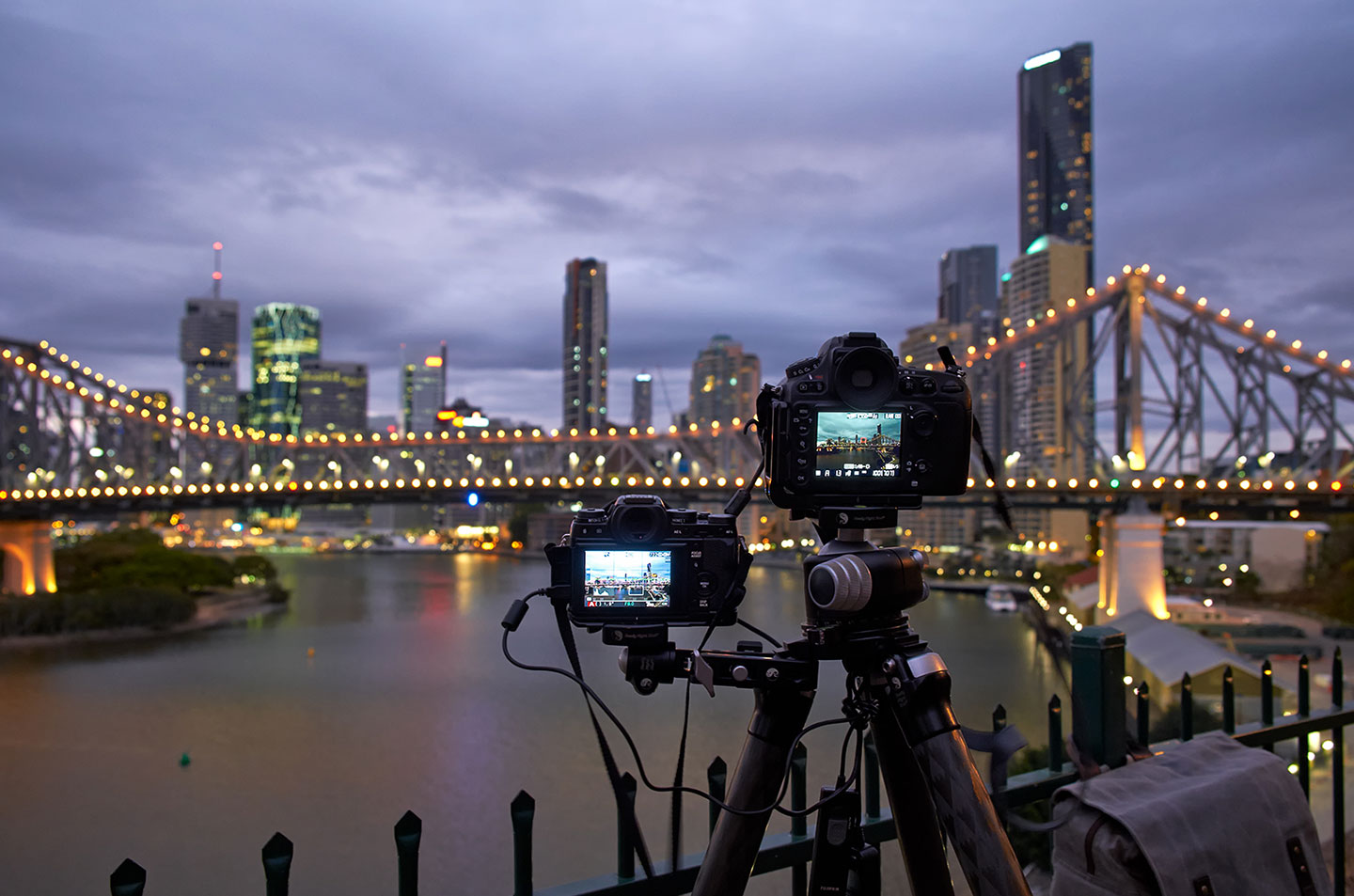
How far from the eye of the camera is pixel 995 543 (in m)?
38.6

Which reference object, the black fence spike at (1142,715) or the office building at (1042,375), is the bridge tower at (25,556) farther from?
the black fence spike at (1142,715)

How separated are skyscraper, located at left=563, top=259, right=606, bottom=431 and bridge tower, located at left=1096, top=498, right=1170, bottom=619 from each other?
172 feet

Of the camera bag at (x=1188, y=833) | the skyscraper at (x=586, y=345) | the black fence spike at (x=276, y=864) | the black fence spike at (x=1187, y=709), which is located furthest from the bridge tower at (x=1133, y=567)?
the skyscraper at (x=586, y=345)

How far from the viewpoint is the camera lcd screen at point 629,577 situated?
51.3 inches

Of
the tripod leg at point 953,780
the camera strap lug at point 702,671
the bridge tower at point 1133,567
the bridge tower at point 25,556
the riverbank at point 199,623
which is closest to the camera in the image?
the tripod leg at point 953,780

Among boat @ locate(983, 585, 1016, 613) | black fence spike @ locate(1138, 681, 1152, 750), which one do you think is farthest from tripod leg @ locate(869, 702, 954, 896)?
boat @ locate(983, 585, 1016, 613)

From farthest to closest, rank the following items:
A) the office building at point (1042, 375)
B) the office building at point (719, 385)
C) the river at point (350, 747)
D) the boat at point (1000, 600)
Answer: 1. the office building at point (1042, 375)
2. the office building at point (719, 385)
3. the boat at point (1000, 600)
4. the river at point (350, 747)

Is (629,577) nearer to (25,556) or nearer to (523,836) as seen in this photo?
(523,836)

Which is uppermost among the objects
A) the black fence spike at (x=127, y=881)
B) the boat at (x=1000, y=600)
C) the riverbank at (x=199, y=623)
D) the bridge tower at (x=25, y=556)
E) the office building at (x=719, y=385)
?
the office building at (x=719, y=385)

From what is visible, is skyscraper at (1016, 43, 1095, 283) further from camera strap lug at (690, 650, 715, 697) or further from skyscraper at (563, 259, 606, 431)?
camera strap lug at (690, 650, 715, 697)

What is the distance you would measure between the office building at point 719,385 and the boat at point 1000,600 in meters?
9.51

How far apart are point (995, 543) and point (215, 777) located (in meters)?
31.9

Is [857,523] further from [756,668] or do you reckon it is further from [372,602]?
[372,602]

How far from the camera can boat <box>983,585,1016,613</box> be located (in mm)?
28000
